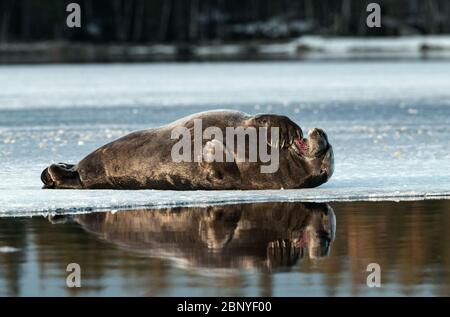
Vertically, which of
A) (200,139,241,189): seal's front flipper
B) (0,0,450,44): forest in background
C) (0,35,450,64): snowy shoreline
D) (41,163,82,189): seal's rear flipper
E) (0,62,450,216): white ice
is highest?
(200,139,241,189): seal's front flipper

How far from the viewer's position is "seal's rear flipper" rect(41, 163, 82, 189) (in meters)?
14.9

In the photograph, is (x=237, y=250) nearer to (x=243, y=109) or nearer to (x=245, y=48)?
(x=243, y=109)

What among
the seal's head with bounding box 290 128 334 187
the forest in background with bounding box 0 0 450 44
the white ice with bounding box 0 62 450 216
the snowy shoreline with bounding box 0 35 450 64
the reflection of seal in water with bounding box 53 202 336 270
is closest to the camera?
the reflection of seal in water with bounding box 53 202 336 270

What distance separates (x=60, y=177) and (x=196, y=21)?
348 feet

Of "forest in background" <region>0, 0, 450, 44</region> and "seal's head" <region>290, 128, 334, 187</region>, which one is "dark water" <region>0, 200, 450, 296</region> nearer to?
"seal's head" <region>290, 128, 334, 187</region>

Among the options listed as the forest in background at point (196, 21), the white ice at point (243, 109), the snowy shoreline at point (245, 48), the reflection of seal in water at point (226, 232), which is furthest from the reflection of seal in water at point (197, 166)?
the forest in background at point (196, 21)

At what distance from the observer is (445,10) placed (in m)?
128

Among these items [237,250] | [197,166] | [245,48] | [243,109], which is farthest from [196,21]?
[237,250]

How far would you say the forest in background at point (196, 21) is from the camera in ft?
373

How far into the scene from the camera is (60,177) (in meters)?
14.9

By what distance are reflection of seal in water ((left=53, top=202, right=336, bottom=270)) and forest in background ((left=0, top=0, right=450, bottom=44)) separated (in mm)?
98565

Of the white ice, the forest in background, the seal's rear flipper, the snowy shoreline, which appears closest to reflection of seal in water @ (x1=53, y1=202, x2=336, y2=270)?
the white ice

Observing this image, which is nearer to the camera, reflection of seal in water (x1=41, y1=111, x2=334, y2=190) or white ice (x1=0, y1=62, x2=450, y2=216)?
white ice (x1=0, y1=62, x2=450, y2=216)

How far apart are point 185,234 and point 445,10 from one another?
391 ft
